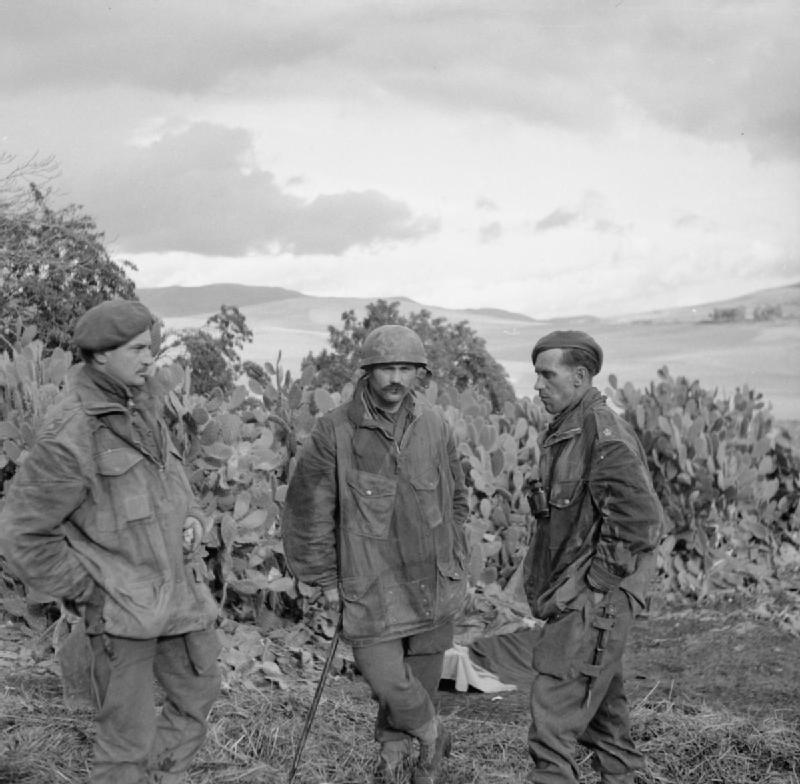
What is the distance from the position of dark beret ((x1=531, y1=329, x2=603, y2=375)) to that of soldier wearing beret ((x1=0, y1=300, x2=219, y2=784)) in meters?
1.43

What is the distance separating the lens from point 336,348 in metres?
14.9

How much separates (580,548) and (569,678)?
1.51 feet

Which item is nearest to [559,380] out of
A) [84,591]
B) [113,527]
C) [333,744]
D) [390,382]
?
[390,382]

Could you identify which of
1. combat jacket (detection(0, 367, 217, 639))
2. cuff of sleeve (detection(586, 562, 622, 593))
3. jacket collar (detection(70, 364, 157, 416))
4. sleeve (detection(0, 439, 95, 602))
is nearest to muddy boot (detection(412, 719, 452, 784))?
cuff of sleeve (detection(586, 562, 622, 593))

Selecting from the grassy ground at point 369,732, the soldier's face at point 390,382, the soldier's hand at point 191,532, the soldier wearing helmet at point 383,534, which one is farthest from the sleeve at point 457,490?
the soldier's hand at point 191,532

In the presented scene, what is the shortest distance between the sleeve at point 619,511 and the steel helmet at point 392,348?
0.83 metres

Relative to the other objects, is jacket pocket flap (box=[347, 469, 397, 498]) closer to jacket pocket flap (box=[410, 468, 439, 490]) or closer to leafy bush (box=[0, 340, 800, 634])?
jacket pocket flap (box=[410, 468, 439, 490])

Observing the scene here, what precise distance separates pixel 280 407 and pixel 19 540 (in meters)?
3.18

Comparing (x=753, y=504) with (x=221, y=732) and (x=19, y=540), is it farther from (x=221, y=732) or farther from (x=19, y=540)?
(x=19, y=540)

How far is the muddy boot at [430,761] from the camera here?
4.61m

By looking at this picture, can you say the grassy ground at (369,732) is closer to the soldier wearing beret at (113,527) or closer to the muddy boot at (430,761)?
the muddy boot at (430,761)

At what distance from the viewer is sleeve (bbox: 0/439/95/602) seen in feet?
11.9

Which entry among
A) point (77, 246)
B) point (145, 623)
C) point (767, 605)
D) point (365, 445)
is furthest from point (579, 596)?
point (77, 246)

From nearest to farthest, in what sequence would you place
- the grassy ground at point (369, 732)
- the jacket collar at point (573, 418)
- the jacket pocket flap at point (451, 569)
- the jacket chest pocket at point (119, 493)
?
the jacket chest pocket at point (119, 493) → the jacket collar at point (573, 418) → the jacket pocket flap at point (451, 569) → the grassy ground at point (369, 732)
